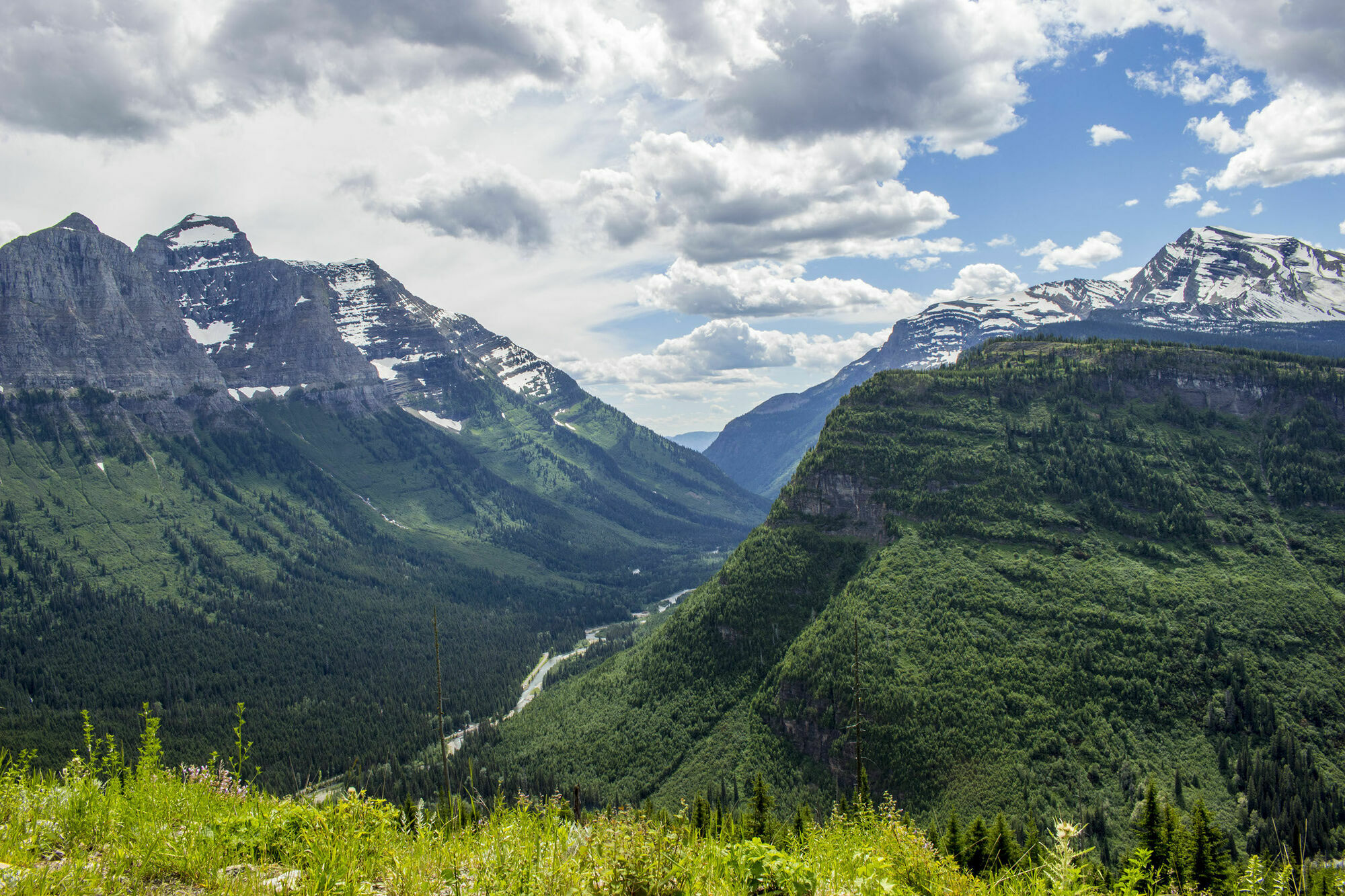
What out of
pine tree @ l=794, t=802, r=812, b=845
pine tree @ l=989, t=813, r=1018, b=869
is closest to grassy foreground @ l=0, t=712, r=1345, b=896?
pine tree @ l=794, t=802, r=812, b=845

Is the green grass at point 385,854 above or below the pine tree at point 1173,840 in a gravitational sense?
above

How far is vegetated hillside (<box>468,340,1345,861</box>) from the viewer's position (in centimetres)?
9156

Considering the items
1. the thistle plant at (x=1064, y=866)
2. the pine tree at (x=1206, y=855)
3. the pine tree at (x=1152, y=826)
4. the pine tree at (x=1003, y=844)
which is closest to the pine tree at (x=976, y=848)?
the pine tree at (x=1003, y=844)

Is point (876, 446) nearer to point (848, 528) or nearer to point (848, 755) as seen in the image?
point (848, 528)

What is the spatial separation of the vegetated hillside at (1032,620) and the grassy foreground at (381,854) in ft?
239

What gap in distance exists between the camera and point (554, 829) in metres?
11.1

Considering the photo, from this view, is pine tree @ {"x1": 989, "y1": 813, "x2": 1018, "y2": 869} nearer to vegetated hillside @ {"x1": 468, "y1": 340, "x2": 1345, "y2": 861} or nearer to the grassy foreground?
vegetated hillside @ {"x1": 468, "y1": 340, "x2": 1345, "y2": 861}

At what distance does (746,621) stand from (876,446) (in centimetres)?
4690

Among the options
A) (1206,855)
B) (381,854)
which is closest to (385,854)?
(381,854)

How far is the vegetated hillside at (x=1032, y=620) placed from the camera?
300 ft

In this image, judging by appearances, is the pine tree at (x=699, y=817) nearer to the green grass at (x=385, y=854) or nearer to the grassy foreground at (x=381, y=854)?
the grassy foreground at (x=381, y=854)

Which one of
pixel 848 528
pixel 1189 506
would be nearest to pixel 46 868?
pixel 848 528

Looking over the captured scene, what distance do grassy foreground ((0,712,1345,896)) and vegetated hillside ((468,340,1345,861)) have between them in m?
72.9

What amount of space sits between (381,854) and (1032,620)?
121 meters
